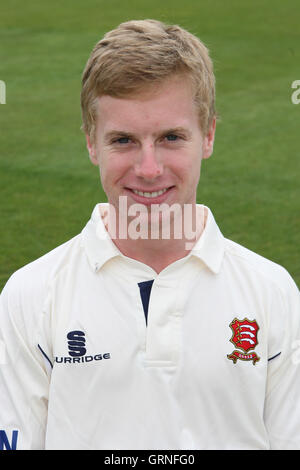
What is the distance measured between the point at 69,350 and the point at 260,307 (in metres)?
0.58

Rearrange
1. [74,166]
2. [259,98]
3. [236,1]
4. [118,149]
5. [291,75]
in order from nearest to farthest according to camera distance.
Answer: [118,149]
[74,166]
[259,98]
[291,75]
[236,1]

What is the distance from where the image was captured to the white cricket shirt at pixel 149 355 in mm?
2494

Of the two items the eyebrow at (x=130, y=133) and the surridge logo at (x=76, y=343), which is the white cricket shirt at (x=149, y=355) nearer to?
the surridge logo at (x=76, y=343)

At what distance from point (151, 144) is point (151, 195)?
16cm

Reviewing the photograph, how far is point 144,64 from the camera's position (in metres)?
2.46

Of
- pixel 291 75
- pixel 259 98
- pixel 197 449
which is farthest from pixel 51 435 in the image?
pixel 291 75

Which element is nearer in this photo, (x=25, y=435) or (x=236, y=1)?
(x=25, y=435)

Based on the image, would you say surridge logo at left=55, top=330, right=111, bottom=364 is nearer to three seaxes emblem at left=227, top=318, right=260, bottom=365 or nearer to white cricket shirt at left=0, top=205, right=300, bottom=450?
white cricket shirt at left=0, top=205, right=300, bottom=450

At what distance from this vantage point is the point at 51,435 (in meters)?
2.55

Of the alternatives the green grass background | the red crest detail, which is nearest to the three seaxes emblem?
the red crest detail

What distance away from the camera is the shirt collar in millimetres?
2625

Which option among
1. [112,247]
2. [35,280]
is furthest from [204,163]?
[35,280]

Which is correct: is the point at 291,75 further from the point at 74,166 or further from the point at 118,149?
the point at 118,149

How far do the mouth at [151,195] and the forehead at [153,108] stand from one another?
19 cm
